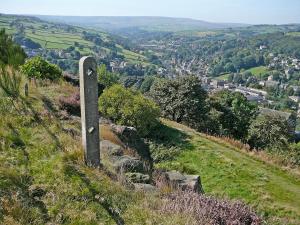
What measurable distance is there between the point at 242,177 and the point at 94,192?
9.84 m

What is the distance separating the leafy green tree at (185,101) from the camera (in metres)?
30.7

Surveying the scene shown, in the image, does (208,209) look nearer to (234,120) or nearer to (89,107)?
(89,107)

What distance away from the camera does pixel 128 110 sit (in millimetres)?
18734

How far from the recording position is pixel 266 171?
1683cm

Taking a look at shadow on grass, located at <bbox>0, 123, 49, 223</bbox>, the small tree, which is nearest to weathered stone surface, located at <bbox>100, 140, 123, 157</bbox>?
shadow on grass, located at <bbox>0, 123, 49, 223</bbox>

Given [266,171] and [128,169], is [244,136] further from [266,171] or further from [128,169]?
[128,169]

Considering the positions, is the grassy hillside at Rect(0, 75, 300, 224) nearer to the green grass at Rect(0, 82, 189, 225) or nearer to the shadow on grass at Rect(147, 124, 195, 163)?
the green grass at Rect(0, 82, 189, 225)

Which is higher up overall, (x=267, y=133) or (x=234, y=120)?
(x=267, y=133)

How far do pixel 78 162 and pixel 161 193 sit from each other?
187 cm

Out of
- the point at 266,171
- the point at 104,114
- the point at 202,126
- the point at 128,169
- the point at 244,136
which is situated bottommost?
the point at 244,136

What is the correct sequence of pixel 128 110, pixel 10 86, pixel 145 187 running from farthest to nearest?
pixel 128 110 → pixel 10 86 → pixel 145 187

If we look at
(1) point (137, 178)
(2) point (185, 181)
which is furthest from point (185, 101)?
(1) point (137, 178)

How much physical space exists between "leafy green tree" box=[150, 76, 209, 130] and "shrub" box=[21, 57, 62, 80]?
13.3 m

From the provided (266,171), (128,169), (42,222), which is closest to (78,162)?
(128,169)
